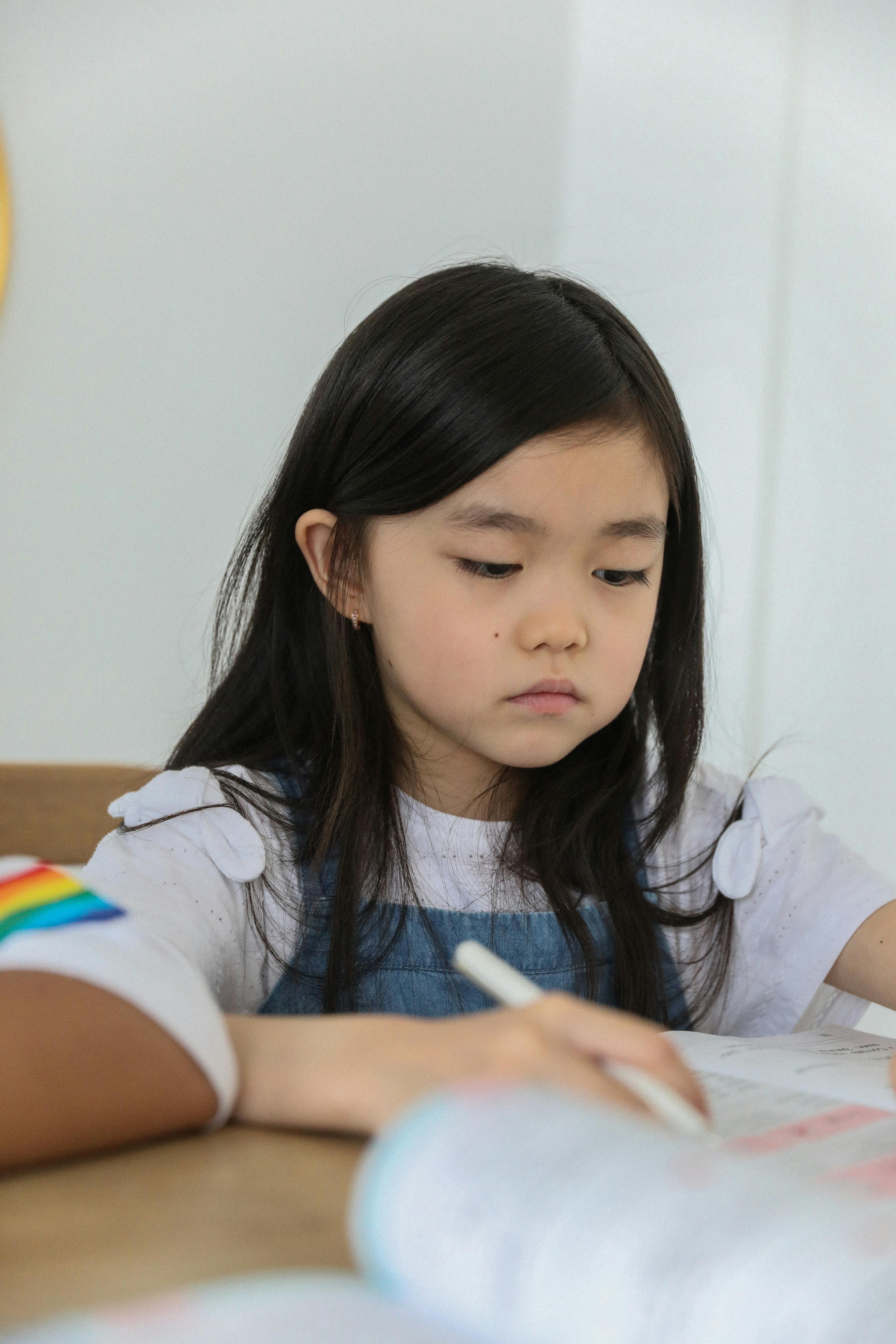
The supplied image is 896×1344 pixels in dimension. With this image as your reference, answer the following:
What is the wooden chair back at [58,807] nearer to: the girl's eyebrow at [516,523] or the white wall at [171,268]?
the girl's eyebrow at [516,523]

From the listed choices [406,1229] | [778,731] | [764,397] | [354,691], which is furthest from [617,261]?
[406,1229]

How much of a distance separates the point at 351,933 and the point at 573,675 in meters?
0.18

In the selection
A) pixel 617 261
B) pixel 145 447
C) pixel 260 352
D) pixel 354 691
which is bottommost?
pixel 354 691

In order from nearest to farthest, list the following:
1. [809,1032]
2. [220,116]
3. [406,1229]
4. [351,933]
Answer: [406,1229]
[809,1032]
[351,933]
[220,116]

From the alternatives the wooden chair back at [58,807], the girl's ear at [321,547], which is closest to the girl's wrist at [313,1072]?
the girl's ear at [321,547]

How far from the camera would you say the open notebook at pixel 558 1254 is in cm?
19

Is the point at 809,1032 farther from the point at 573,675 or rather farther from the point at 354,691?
the point at 354,691

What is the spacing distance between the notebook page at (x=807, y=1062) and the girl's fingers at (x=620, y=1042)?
0.10 meters

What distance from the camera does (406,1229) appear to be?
210mm

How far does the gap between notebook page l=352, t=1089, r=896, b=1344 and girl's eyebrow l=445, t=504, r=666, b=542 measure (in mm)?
414

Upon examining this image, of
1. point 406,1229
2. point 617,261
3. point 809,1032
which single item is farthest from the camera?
point 617,261

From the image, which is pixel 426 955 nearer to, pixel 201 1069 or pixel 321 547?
pixel 321 547

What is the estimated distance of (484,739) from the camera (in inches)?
25.7

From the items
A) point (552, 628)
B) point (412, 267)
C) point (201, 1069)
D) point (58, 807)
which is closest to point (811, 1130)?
point (201, 1069)
